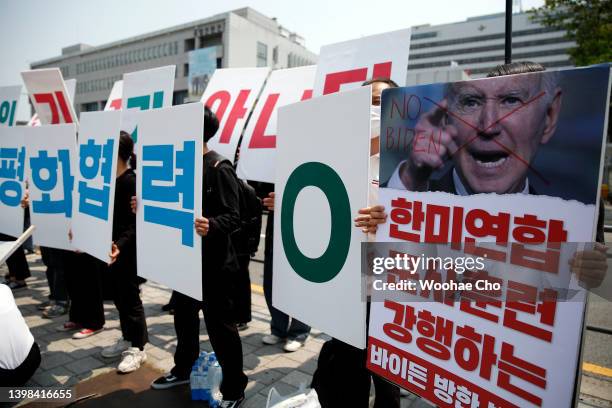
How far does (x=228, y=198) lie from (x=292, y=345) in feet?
5.03

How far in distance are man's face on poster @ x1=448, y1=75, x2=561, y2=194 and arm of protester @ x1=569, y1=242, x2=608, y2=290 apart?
0.23 metres

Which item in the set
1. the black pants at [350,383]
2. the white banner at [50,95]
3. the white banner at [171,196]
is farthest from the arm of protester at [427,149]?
the white banner at [50,95]

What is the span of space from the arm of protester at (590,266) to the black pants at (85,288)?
11.8ft

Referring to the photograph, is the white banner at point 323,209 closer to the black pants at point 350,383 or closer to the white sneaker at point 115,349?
the black pants at point 350,383

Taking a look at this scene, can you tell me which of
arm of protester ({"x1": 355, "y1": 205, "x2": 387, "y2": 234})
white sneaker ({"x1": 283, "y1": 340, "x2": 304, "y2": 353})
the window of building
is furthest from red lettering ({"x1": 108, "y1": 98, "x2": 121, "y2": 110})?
the window of building

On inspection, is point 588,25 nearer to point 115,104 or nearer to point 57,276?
point 115,104

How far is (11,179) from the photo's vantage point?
348cm

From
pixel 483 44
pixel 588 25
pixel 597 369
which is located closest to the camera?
pixel 597 369

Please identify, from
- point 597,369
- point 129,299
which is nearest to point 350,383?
point 129,299

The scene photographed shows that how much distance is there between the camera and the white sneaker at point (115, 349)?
3.09m

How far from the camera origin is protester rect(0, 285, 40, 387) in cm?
207

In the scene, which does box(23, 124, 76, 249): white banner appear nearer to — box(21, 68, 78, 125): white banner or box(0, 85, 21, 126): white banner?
box(21, 68, 78, 125): white banner

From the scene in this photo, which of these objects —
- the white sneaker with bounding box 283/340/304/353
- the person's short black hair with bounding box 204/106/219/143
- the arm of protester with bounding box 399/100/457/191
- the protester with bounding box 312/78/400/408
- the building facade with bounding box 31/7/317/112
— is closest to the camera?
the arm of protester with bounding box 399/100/457/191

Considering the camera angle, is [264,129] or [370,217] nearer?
[370,217]
